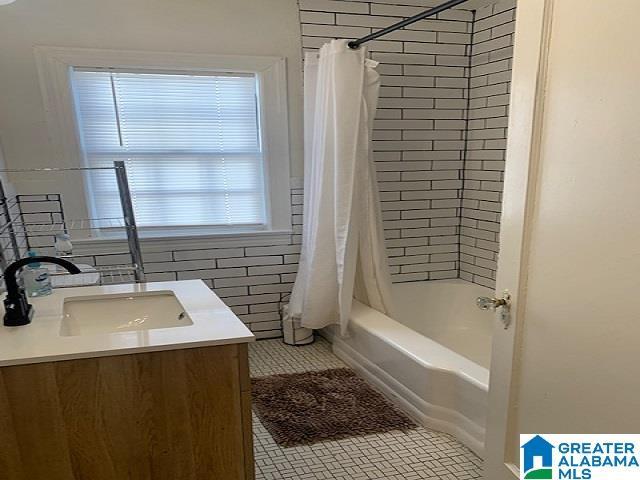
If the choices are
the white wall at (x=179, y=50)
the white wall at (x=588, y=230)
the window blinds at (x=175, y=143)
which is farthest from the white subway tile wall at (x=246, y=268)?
the white wall at (x=588, y=230)

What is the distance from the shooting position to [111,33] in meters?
2.49

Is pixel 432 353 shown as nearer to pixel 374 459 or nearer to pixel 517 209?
pixel 374 459

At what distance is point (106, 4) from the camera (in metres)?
2.46

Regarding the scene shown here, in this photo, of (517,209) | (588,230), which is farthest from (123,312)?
(588,230)

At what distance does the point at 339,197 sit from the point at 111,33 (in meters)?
1.57

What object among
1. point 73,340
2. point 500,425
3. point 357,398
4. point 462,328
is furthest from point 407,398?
point 73,340

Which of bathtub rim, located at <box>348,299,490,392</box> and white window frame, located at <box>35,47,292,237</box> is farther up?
white window frame, located at <box>35,47,292,237</box>

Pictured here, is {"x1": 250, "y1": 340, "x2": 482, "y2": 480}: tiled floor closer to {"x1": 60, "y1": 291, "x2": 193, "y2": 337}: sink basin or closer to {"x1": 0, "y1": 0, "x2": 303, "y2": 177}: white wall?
{"x1": 60, "y1": 291, "x2": 193, "y2": 337}: sink basin

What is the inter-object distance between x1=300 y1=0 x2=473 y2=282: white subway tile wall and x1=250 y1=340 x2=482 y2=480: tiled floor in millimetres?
1516

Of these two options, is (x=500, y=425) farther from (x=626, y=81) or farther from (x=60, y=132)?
(x=60, y=132)

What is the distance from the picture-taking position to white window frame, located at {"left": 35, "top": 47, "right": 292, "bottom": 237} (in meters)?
2.46

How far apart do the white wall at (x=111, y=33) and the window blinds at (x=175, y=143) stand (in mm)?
186

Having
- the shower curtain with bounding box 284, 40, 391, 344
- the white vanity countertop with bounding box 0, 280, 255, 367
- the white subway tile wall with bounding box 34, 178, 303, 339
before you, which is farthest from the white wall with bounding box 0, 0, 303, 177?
the white vanity countertop with bounding box 0, 280, 255, 367

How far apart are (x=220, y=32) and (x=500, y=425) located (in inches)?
98.3
